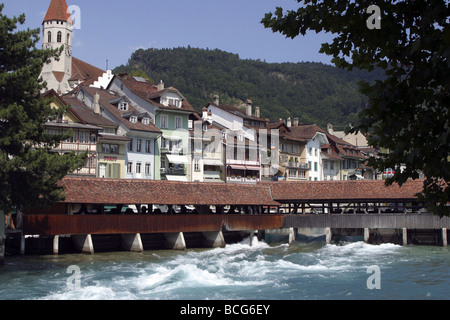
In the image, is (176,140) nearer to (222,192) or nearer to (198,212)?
(222,192)

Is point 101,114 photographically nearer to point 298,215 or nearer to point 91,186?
point 91,186

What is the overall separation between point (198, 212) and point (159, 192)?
3689mm

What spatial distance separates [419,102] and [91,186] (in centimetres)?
2955

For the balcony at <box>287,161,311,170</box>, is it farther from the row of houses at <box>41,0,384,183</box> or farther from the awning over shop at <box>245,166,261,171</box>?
the awning over shop at <box>245,166,261,171</box>

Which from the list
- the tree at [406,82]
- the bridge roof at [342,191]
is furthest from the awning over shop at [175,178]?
the tree at [406,82]

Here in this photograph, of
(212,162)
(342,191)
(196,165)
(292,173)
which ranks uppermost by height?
(212,162)

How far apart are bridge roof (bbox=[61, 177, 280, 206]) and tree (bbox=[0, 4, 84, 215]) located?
559 cm

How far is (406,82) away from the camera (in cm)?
561

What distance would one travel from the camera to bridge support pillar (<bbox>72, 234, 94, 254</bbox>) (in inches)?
1240

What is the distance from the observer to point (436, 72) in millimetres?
5387

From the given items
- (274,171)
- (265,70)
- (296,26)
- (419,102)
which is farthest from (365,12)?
(265,70)

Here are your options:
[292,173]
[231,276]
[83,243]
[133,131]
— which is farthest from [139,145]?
[231,276]

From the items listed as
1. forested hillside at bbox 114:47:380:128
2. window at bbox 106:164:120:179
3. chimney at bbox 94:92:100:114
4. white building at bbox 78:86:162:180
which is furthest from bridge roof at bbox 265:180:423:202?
forested hillside at bbox 114:47:380:128

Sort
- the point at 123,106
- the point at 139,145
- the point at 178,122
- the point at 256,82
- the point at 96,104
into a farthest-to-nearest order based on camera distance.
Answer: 1. the point at 256,82
2. the point at 178,122
3. the point at 123,106
4. the point at 96,104
5. the point at 139,145
